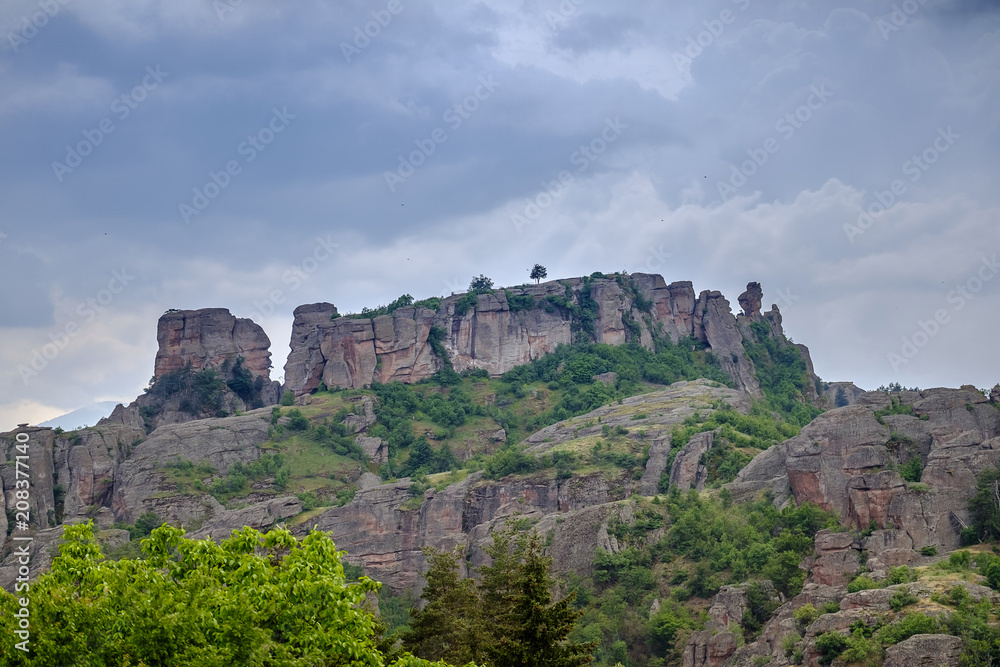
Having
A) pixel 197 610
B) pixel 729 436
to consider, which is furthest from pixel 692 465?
pixel 197 610

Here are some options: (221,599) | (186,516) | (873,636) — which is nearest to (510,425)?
(186,516)

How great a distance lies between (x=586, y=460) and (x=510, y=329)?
46207mm

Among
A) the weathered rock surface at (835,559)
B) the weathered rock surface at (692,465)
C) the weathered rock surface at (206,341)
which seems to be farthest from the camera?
the weathered rock surface at (206,341)

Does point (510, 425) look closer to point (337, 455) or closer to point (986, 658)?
point (337, 455)

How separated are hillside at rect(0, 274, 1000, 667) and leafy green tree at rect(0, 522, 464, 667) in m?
33.2

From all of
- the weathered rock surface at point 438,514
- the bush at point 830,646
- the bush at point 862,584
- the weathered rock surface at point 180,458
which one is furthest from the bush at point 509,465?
the bush at point 830,646

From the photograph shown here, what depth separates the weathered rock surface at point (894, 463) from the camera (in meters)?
65.1

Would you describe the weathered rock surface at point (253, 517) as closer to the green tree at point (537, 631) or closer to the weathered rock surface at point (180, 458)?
the weathered rock surface at point (180, 458)

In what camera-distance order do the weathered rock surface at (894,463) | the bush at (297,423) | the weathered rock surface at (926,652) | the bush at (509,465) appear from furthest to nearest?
1. the bush at (297,423)
2. the bush at (509,465)
3. the weathered rock surface at (894,463)
4. the weathered rock surface at (926,652)

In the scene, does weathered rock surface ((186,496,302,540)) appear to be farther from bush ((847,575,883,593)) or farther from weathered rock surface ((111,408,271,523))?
bush ((847,575,883,593))

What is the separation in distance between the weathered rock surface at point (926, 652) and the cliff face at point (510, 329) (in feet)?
299

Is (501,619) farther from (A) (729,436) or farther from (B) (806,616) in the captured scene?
(A) (729,436)

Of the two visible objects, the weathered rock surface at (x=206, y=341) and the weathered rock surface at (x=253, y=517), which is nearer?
the weathered rock surface at (x=253, y=517)

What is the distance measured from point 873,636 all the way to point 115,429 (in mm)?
85775
